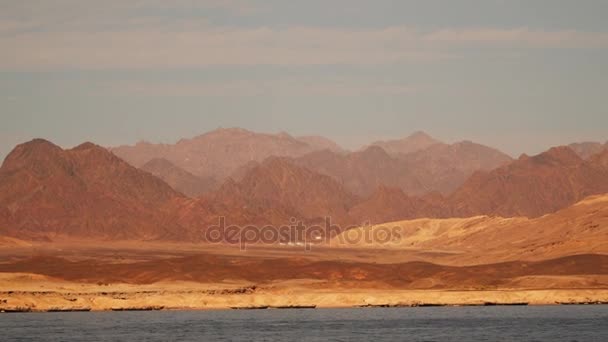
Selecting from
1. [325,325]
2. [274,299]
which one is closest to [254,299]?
[274,299]

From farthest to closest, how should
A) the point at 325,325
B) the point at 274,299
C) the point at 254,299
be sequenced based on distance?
the point at 274,299 < the point at 254,299 < the point at 325,325

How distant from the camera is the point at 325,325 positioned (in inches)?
4168

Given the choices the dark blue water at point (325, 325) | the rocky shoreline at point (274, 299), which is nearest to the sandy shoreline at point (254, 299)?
the rocky shoreline at point (274, 299)

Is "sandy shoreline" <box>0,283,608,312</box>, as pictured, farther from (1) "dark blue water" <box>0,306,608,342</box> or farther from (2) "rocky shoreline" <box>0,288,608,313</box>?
(1) "dark blue water" <box>0,306,608,342</box>

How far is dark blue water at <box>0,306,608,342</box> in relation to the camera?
93062mm

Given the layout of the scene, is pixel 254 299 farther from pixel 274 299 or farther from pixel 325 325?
pixel 325 325

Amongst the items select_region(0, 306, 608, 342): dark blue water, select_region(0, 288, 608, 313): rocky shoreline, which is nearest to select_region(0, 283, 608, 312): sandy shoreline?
select_region(0, 288, 608, 313): rocky shoreline

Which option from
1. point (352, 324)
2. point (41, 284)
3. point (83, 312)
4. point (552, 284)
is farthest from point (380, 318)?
point (41, 284)

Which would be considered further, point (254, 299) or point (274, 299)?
point (274, 299)

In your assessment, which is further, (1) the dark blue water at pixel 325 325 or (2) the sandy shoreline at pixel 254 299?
(2) the sandy shoreline at pixel 254 299

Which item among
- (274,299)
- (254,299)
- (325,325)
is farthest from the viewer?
(274,299)

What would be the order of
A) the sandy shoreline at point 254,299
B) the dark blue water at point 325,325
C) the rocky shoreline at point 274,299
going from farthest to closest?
the rocky shoreline at point 274,299, the sandy shoreline at point 254,299, the dark blue water at point 325,325

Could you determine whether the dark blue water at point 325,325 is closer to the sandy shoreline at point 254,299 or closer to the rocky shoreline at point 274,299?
the rocky shoreline at point 274,299

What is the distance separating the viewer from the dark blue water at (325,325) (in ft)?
305
